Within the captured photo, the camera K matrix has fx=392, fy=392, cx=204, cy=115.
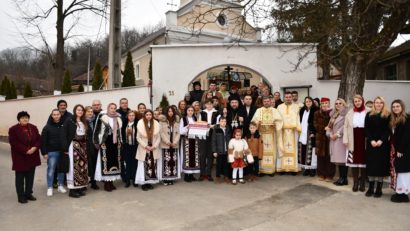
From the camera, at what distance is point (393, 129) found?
6.83 m

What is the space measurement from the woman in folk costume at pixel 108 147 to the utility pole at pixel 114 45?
693 cm

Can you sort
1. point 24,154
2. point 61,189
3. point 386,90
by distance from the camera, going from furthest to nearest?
point 386,90
point 61,189
point 24,154

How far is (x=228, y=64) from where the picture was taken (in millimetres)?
14211

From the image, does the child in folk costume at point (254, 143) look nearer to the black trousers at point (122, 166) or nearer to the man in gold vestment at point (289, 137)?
the man in gold vestment at point (289, 137)

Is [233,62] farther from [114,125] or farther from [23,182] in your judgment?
[23,182]

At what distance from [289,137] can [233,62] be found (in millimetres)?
5780

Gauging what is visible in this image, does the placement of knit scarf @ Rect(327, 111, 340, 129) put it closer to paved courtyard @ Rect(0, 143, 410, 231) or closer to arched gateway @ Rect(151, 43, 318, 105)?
paved courtyard @ Rect(0, 143, 410, 231)

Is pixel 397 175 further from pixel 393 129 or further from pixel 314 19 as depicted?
pixel 314 19

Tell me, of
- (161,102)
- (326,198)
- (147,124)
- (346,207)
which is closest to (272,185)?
(326,198)

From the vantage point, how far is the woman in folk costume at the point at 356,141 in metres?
7.36

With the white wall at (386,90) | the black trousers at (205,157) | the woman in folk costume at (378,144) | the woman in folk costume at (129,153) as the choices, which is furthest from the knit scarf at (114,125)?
the white wall at (386,90)

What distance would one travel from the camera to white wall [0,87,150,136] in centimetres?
1446

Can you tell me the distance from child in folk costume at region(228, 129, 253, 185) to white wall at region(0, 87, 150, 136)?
663 centimetres

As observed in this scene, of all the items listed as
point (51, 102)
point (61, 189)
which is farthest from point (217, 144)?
point (51, 102)
